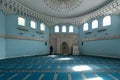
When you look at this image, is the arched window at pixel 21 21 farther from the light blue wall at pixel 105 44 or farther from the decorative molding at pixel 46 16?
the light blue wall at pixel 105 44

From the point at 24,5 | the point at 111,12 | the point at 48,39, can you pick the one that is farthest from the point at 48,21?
the point at 111,12

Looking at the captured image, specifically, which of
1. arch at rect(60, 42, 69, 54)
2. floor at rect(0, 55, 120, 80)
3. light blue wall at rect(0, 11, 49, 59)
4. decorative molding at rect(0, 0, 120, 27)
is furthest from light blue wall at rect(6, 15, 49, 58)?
floor at rect(0, 55, 120, 80)

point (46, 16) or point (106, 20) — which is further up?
point (46, 16)

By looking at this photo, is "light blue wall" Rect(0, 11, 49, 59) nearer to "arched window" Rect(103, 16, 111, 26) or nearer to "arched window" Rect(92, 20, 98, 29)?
"arched window" Rect(92, 20, 98, 29)

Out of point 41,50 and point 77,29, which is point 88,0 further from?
point 41,50

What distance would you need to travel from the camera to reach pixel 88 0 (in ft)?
28.6

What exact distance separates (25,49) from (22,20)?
3042 millimetres

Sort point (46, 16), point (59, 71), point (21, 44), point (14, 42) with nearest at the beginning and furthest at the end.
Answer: point (59, 71) < point (14, 42) < point (21, 44) < point (46, 16)

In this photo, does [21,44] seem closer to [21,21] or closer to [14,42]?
[14,42]

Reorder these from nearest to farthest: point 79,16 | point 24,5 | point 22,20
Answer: point 24,5 < point 22,20 < point 79,16

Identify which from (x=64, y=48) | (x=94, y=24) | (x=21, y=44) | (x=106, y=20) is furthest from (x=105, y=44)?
(x=21, y=44)

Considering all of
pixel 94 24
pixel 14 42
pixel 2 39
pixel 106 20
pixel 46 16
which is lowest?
pixel 14 42

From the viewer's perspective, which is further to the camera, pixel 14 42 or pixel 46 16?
pixel 46 16

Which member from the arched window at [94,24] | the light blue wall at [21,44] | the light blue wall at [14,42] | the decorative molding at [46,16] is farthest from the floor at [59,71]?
the arched window at [94,24]
